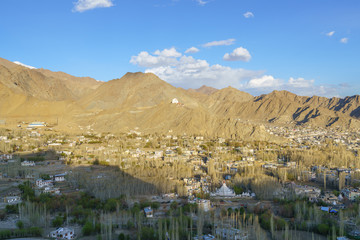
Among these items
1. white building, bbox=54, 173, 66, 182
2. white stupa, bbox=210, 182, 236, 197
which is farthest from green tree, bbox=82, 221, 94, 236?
white building, bbox=54, 173, 66, 182

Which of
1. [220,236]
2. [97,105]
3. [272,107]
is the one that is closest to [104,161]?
[220,236]

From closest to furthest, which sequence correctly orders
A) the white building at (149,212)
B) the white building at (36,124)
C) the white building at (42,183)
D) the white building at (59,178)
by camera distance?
the white building at (149,212)
the white building at (42,183)
the white building at (59,178)
the white building at (36,124)

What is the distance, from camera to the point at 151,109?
387ft

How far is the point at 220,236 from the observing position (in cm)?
2412

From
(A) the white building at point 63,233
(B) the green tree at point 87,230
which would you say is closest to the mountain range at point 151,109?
(B) the green tree at point 87,230

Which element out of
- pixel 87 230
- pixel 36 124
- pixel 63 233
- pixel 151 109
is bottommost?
pixel 87 230

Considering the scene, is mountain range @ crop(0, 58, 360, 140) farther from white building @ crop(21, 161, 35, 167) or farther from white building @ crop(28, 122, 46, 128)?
white building @ crop(21, 161, 35, 167)

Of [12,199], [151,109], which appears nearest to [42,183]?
[12,199]

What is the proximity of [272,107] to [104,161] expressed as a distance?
14163cm

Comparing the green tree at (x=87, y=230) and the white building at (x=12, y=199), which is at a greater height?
the white building at (x=12, y=199)

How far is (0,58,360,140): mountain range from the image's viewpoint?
10300cm

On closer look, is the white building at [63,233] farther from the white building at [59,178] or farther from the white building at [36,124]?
the white building at [36,124]

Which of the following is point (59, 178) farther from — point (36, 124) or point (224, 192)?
point (36, 124)

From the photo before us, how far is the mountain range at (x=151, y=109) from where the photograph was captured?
338ft
